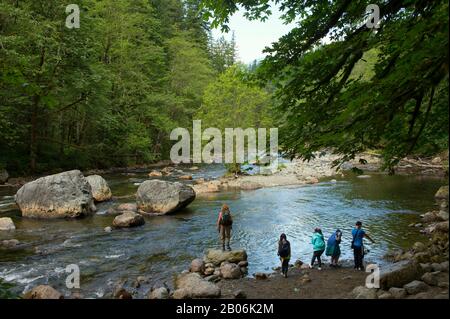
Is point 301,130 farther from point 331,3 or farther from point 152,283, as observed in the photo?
point 152,283

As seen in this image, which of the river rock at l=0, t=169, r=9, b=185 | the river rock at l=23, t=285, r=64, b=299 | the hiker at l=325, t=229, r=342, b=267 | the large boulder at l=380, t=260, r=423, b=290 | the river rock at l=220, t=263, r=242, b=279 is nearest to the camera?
the large boulder at l=380, t=260, r=423, b=290

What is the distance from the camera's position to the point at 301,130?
8.98 m

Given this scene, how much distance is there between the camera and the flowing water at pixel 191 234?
12898 millimetres

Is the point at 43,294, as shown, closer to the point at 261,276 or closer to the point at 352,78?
the point at 261,276

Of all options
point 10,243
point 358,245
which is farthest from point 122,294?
point 10,243

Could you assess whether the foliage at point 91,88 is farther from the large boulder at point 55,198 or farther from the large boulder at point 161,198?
the large boulder at point 161,198

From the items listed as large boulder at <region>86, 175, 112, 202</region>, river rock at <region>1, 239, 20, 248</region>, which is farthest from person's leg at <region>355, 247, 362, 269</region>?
large boulder at <region>86, 175, 112, 202</region>

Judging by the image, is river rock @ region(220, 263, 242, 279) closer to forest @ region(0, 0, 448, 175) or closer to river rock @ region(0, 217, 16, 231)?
forest @ region(0, 0, 448, 175)

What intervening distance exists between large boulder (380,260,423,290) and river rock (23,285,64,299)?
8495mm

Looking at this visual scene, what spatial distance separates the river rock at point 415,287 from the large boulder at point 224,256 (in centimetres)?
600

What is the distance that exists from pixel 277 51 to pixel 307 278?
22.3 ft

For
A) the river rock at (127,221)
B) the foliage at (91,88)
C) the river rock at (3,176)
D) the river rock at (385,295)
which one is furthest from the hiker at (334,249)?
the river rock at (3,176)

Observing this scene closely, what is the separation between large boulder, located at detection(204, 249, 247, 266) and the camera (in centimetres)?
1345
